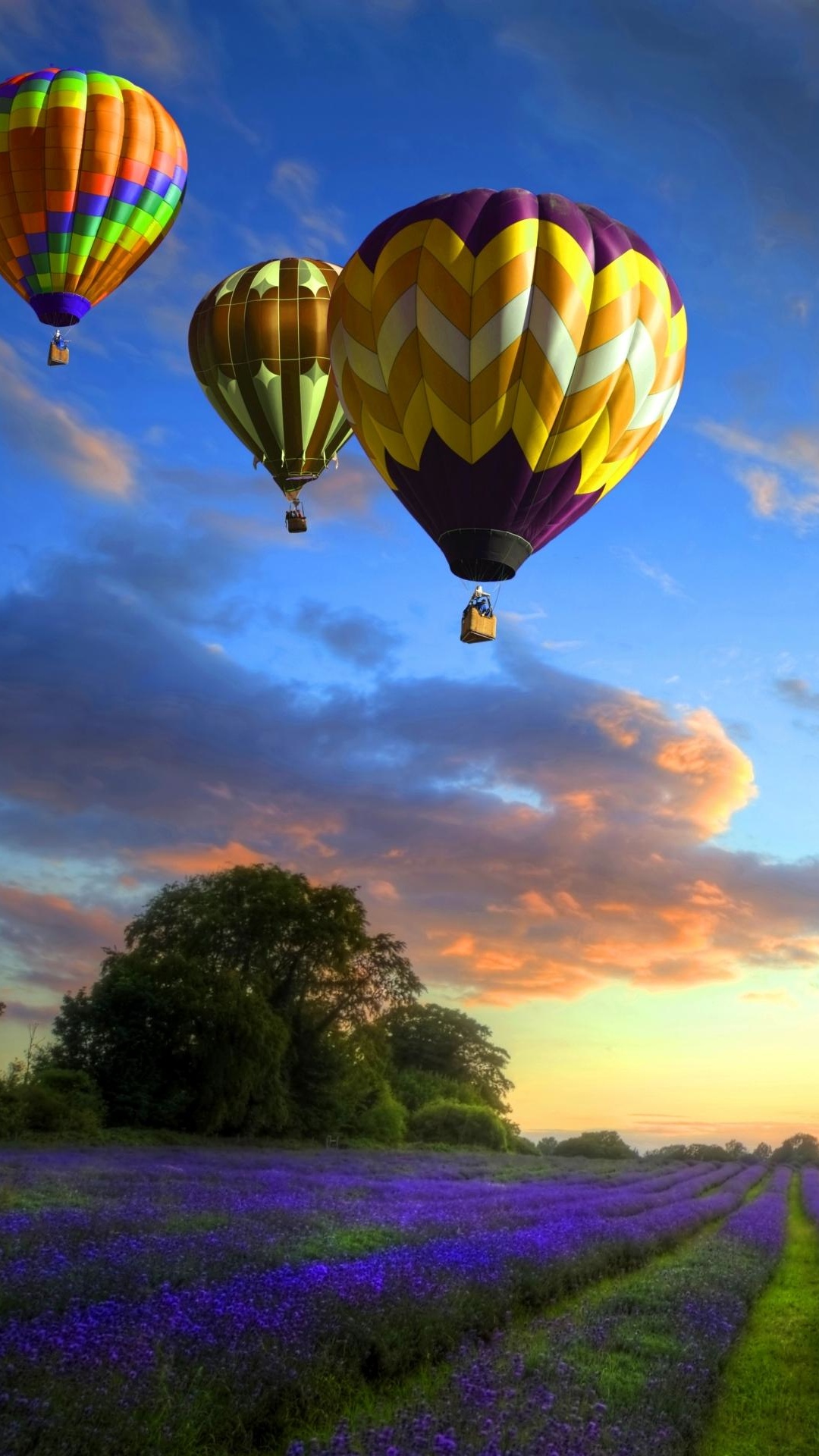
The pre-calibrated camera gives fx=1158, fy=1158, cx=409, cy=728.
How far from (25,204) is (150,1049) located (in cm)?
2005

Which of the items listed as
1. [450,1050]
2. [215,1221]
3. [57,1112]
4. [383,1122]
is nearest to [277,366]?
[215,1221]

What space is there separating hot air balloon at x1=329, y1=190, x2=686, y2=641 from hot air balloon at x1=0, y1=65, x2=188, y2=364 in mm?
9697

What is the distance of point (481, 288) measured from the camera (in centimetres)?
1539

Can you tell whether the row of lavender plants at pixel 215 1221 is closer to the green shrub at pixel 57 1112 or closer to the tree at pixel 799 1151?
the green shrub at pixel 57 1112

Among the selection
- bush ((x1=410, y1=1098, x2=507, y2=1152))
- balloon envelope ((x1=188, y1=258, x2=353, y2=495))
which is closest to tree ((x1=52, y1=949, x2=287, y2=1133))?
balloon envelope ((x1=188, y1=258, x2=353, y2=495))

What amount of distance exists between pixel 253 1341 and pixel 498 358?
40.3 ft

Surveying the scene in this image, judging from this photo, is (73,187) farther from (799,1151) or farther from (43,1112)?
(799,1151)

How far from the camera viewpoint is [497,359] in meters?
15.4

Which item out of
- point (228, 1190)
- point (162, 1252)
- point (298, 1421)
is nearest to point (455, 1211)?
point (228, 1190)

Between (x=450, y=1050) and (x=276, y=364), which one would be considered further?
(x=450, y=1050)

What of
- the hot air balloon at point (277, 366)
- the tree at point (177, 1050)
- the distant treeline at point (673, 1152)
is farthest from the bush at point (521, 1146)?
the hot air balloon at point (277, 366)

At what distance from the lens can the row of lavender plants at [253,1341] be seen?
5555mm

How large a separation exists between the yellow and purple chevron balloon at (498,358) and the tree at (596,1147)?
163 ft

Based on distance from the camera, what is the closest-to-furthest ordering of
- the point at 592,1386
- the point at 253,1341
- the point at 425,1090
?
the point at 253,1341 < the point at 592,1386 < the point at 425,1090
